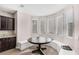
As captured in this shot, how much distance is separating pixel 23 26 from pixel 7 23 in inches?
14.2

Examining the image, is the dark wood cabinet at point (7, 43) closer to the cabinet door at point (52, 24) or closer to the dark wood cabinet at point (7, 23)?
the dark wood cabinet at point (7, 23)

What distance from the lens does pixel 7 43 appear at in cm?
175

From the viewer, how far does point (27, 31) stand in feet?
5.87

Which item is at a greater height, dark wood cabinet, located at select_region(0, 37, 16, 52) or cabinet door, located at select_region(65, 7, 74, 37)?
cabinet door, located at select_region(65, 7, 74, 37)

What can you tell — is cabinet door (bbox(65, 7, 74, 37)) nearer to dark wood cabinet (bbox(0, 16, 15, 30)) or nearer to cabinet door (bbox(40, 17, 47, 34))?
cabinet door (bbox(40, 17, 47, 34))

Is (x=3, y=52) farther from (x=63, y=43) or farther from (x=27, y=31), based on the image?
(x=63, y=43)

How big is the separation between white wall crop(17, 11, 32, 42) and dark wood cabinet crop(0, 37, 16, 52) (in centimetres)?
14

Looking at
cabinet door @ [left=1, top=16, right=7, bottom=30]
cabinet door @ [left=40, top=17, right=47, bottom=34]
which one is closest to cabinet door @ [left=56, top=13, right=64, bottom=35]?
cabinet door @ [left=40, top=17, right=47, bottom=34]

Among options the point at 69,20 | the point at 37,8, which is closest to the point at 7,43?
the point at 37,8

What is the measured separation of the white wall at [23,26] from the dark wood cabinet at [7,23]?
13cm

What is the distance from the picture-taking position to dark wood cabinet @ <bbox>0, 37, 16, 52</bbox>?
1.71 m

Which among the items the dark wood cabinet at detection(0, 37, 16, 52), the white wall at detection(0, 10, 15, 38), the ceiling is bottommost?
the dark wood cabinet at detection(0, 37, 16, 52)

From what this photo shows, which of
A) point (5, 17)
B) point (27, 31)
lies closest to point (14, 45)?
point (27, 31)
